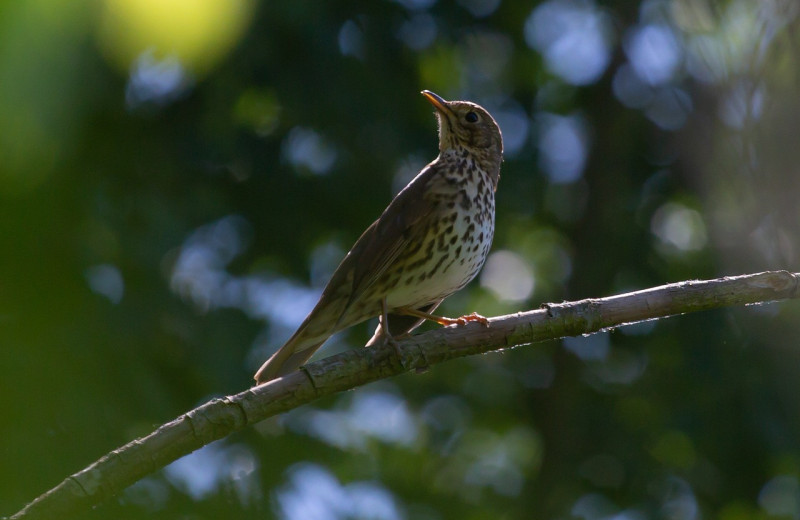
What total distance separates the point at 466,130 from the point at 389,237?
1265mm

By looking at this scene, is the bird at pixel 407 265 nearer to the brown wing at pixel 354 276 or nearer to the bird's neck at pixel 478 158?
the brown wing at pixel 354 276

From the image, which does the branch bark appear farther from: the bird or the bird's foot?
the bird

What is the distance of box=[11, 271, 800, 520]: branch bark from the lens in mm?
2635

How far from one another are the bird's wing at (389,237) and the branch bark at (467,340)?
1.15 meters

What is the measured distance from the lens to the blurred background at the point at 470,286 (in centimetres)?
371

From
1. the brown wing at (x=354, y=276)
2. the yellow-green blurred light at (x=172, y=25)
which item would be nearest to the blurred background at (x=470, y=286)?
the yellow-green blurred light at (x=172, y=25)

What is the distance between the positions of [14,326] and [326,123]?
494 cm

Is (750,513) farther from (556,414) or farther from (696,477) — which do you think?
(556,414)

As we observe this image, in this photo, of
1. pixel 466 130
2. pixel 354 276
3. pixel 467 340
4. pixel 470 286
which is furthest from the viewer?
pixel 470 286

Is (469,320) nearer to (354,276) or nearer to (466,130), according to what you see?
(354,276)

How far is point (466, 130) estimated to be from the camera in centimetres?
540

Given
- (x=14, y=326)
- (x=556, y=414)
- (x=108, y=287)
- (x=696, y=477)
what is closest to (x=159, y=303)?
(x=108, y=287)

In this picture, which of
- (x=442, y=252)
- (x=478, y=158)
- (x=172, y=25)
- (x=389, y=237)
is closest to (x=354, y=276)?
(x=389, y=237)

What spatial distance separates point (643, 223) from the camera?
855 centimetres
